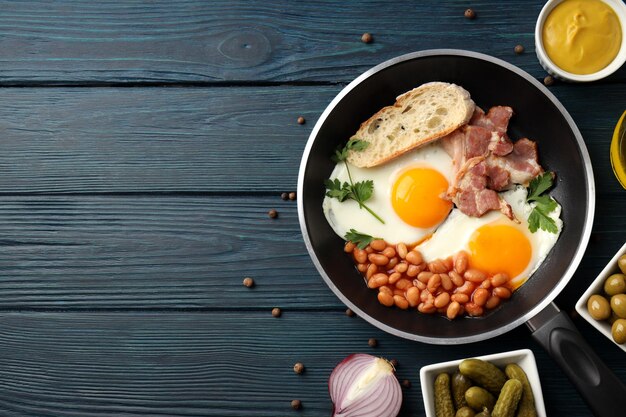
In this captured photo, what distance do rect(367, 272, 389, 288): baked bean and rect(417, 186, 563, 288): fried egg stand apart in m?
0.12

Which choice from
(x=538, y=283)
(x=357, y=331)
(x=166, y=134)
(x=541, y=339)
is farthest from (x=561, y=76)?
(x=166, y=134)

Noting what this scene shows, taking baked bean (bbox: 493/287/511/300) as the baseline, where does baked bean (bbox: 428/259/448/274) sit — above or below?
above

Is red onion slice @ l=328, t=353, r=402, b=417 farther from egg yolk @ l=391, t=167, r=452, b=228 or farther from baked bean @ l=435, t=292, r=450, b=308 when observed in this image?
egg yolk @ l=391, t=167, r=452, b=228

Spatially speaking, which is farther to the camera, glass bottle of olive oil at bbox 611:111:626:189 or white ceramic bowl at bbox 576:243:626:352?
glass bottle of olive oil at bbox 611:111:626:189

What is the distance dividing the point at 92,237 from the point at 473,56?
1.15 metres

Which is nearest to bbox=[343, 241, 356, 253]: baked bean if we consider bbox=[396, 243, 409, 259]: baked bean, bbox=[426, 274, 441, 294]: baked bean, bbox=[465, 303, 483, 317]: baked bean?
bbox=[396, 243, 409, 259]: baked bean

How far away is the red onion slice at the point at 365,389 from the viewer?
5.69 ft

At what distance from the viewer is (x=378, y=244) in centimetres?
176

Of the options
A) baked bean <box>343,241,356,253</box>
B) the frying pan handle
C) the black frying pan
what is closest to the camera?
the frying pan handle

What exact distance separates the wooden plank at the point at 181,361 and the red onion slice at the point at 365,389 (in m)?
0.05

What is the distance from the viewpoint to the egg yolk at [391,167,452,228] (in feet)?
5.77

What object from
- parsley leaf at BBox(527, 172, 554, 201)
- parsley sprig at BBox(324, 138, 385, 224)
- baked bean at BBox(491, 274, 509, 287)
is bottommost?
baked bean at BBox(491, 274, 509, 287)

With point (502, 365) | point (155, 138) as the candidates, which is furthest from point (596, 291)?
point (155, 138)

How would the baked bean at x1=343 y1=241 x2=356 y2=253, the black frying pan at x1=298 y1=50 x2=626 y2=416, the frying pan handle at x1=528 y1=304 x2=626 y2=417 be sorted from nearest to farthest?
the frying pan handle at x1=528 y1=304 x2=626 y2=417, the black frying pan at x1=298 y1=50 x2=626 y2=416, the baked bean at x1=343 y1=241 x2=356 y2=253
